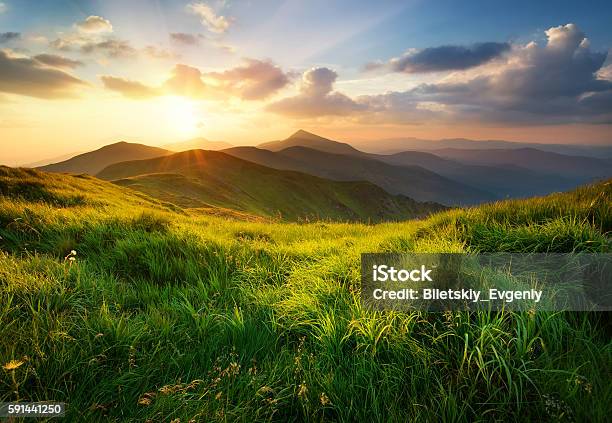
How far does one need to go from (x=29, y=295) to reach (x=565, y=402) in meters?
5.57

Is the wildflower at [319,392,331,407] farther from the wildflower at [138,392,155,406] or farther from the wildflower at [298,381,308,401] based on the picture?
the wildflower at [138,392,155,406]

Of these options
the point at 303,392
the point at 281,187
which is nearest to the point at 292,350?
the point at 303,392

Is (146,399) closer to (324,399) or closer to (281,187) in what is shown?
(324,399)

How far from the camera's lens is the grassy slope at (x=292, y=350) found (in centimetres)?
275

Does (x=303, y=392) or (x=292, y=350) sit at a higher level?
(x=303, y=392)

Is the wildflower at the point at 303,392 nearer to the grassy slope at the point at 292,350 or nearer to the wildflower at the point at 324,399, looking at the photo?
the grassy slope at the point at 292,350
